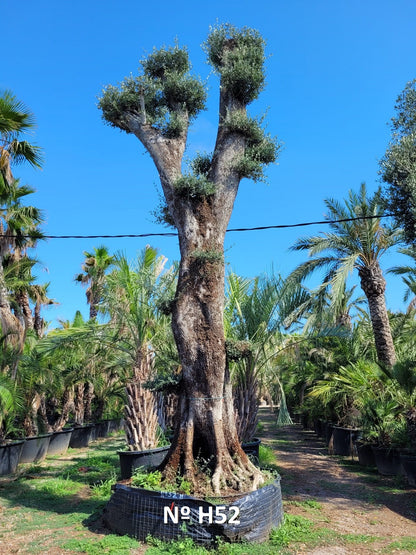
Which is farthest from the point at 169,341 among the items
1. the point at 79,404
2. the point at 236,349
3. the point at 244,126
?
the point at 79,404

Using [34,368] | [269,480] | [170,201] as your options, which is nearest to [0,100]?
[170,201]

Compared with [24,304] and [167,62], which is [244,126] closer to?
[167,62]

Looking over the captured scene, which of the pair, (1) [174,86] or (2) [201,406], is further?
(1) [174,86]

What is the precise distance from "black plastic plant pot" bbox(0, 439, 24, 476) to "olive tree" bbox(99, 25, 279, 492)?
5449mm

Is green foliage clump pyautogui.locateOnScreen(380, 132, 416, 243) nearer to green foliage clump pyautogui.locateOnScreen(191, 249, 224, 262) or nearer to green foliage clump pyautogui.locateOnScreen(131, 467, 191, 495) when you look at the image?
green foliage clump pyautogui.locateOnScreen(191, 249, 224, 262)

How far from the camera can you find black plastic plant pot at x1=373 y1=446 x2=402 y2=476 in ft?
33.6

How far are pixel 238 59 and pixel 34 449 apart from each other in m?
10.9

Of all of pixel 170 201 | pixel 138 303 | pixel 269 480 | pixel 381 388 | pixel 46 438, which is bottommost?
pixel 269 480

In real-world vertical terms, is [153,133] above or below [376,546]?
above

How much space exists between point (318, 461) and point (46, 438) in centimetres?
767

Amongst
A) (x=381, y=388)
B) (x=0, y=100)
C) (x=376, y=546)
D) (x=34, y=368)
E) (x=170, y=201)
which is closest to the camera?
(x=376, y=546)

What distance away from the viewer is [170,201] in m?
7.96

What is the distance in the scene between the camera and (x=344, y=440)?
13.5 m

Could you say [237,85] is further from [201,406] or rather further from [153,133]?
[201,406]
